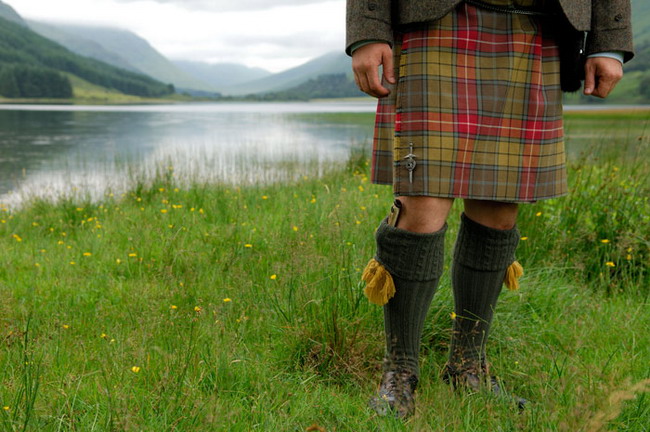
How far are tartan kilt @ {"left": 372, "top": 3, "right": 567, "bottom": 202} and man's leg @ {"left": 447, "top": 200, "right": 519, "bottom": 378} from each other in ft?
0.59

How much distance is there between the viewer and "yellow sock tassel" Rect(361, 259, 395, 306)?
1.67 meters

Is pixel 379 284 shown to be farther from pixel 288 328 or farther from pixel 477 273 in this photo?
pixel 288 328

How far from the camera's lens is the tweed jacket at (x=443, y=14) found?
146 centimetres

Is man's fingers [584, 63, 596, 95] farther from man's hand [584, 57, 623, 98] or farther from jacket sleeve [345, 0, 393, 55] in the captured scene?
jacket sleeve [345, 0, 393, 55]

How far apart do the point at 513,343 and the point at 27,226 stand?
482 cm

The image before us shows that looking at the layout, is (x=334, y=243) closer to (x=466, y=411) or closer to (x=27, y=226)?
(x=466, y=411)

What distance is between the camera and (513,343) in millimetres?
2180

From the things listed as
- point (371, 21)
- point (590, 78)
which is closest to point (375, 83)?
point (371, 21)

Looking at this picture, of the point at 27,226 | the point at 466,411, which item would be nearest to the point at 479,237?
the point at 466,411

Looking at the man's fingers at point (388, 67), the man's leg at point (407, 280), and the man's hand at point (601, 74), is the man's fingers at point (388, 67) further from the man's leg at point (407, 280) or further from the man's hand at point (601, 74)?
the man's hand at point (601, 74)

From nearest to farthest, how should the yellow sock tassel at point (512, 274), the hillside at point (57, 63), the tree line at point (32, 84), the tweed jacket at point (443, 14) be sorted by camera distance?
the tweed jacket at point (443, 14) → the yellow sock tassel at point (512, 274) → the tree line at point (32, 84) → the hillside at point (57, 63)

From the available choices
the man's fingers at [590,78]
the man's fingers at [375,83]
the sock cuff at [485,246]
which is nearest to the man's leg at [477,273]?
the sock cuff at [485,246]

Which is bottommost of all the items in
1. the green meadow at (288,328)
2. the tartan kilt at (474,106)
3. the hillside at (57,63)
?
the green meadow at (288,328)

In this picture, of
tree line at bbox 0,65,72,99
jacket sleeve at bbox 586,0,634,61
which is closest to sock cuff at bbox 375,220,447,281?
jacket sleeve at bbox 586,0,634,61
